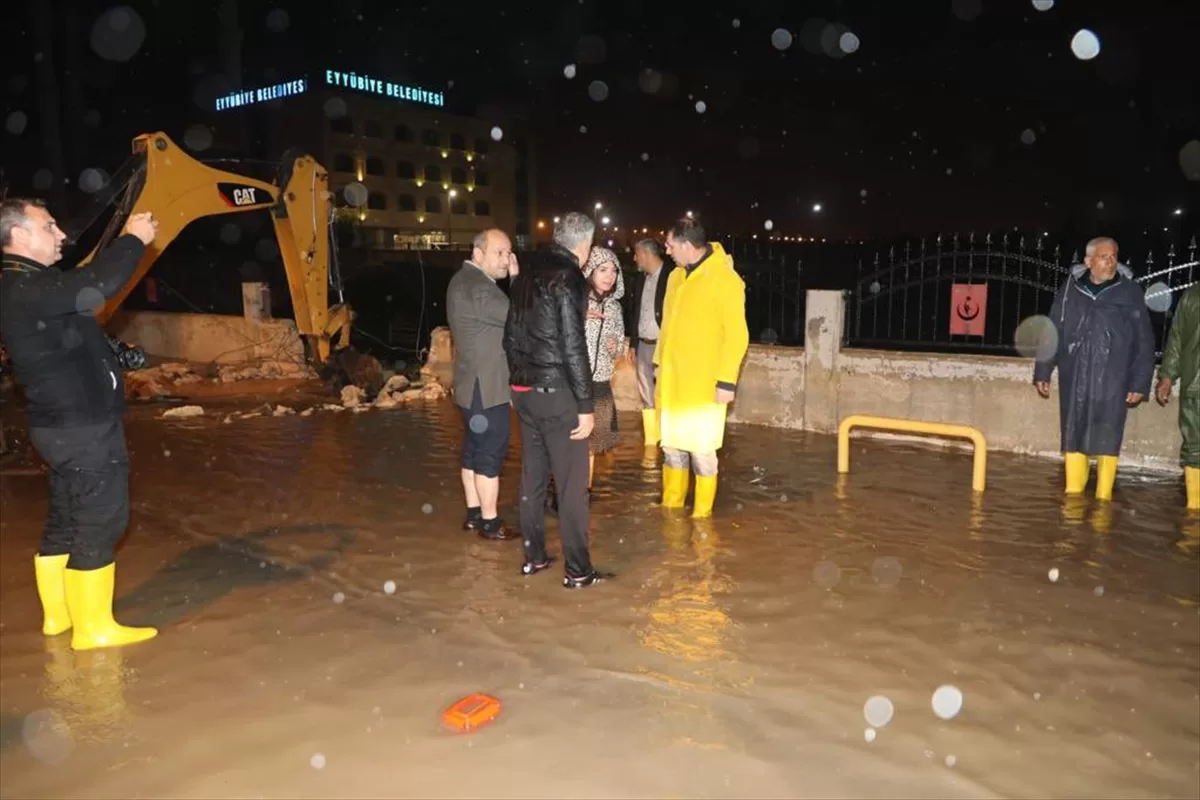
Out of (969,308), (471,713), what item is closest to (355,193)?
(969,308)

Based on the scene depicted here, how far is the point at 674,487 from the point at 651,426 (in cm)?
208

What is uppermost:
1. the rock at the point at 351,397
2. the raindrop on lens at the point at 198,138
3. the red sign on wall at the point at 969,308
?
the raindrop on lens at the point at 198,138

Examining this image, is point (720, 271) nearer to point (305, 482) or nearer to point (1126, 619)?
point (1126, 619)

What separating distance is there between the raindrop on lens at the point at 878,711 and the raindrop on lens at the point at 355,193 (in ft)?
225

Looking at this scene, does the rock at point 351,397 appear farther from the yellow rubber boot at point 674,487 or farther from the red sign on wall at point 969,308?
the red sign on wall at point 969,308

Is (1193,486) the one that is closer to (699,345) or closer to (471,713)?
(699,345)

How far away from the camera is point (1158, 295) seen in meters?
8.09

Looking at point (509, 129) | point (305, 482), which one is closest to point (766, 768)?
point (305, 482)

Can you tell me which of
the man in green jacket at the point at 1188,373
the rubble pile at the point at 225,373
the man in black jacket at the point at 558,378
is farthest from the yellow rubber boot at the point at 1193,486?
the rubble pile at the point at 225,373

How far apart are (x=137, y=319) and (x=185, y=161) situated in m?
8.72

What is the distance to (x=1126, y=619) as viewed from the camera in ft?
15.0

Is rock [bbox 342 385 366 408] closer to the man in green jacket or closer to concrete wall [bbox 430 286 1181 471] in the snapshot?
concrete wall [bbox 430 286 1181 471]

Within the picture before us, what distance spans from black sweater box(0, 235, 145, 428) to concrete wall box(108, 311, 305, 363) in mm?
11035

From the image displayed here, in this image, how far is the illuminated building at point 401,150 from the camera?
68.1m
